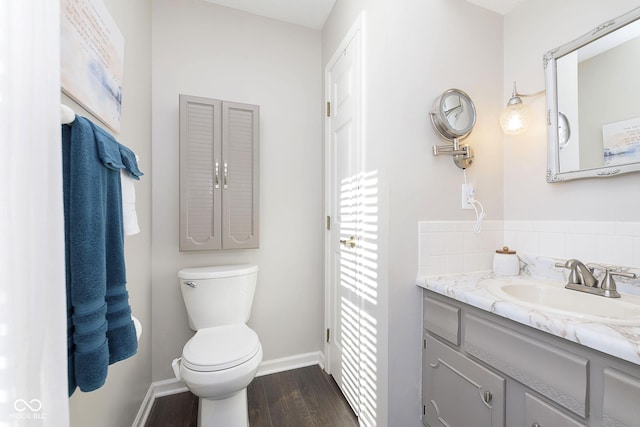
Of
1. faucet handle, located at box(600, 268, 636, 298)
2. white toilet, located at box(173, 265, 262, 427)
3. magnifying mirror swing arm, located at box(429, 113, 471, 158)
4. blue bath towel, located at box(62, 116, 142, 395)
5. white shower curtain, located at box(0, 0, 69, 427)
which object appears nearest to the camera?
white shower curtain, located at box(0, 0, 69, 427)

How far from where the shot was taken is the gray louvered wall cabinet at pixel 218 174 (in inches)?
64.8

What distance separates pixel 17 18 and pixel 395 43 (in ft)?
4.17

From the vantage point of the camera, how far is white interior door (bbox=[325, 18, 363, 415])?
4.94 ft

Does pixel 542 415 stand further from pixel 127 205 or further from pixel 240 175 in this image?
pixel 240 175

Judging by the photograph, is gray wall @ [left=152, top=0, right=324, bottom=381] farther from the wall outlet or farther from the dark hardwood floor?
the wall outlet

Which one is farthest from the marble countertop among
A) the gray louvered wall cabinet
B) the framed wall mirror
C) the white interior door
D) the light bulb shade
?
the gray louvered wall cabinet

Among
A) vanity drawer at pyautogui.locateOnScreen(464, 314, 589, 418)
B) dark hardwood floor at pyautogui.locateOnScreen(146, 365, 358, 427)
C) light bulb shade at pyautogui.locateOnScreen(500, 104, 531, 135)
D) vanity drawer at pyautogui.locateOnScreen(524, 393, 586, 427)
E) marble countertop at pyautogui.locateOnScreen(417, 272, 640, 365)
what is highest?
light bulb shade at pyautogui.locateOnScreen(500, 104, 531, 135)

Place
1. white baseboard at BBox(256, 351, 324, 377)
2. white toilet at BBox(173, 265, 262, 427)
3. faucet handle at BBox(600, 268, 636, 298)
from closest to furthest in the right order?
faucet handle at BBox(600, 268, 636, 298) → white toilet at BBox(173, 265, 262, 427) → white baseboard at BBox(256, 351, 324, 377)

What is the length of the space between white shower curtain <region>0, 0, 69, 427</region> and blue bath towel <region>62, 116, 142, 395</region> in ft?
0.44

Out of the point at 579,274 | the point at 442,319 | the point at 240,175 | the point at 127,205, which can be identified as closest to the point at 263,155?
the point at 240,175

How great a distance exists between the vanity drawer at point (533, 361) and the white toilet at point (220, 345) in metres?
1.00

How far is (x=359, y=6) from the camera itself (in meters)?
1.46

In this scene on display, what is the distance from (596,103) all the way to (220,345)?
2054 mm

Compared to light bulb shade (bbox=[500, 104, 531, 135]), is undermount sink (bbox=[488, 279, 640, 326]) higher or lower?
lower
